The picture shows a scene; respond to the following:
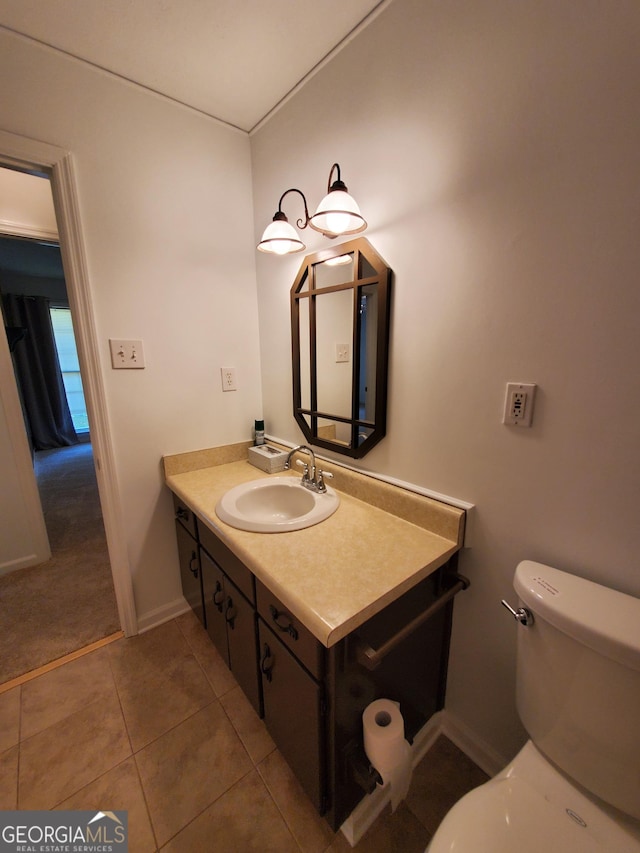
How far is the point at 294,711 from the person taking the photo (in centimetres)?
94

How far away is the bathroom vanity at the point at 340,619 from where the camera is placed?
0.80m

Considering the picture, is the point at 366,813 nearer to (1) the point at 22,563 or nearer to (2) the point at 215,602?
(2) the point at 215,602

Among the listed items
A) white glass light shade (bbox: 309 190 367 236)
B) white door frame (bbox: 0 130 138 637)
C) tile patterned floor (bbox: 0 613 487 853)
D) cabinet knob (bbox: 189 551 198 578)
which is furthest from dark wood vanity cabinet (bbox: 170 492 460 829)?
white glass light shade (bbox: 309 190 367 236)

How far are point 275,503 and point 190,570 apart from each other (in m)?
0.57

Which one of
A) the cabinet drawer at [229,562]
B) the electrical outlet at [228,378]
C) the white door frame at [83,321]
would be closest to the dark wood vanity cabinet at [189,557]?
the cabinet drawer at [229,562]

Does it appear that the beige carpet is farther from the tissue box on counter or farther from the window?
the window

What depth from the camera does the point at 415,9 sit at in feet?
3.06

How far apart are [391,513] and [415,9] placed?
1.51m

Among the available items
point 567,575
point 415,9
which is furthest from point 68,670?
→ point 415,9

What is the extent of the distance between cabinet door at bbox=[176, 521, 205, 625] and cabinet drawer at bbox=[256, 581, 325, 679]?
1.93 ft

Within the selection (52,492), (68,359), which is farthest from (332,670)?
(68,359)

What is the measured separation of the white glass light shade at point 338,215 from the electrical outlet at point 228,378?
859mm

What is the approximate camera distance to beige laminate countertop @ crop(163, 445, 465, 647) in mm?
766

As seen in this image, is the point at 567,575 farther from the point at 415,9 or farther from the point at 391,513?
the point at 415,9
